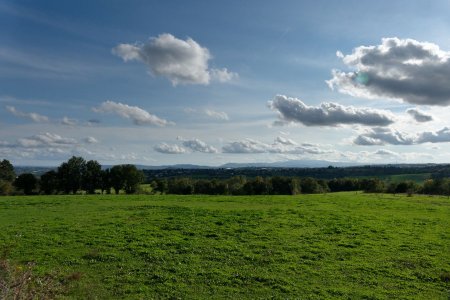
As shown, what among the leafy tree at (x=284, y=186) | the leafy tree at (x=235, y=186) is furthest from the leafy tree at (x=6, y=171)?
the leafy tree at (x=284, y=186)

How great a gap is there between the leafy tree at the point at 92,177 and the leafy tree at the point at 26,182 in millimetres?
12332

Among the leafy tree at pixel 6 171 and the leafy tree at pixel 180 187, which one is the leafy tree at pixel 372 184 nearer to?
the leafy tree at pixel 180 187

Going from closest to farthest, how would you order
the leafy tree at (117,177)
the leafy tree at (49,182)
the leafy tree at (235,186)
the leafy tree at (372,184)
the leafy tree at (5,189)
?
the leafy tree at (5,189) < the leafy tree at (49,182) < the leafy tree at (117,177) < the leafy tree at (372,184) < the leafy tree at (235,186)

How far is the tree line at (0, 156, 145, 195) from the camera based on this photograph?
94938 mm

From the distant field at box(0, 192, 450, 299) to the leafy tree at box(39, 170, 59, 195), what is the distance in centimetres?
6584

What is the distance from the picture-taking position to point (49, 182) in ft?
310

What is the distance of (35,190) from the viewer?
97.1 meters

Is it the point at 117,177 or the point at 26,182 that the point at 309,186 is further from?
the point at 26,182

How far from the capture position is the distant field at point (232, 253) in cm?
1602

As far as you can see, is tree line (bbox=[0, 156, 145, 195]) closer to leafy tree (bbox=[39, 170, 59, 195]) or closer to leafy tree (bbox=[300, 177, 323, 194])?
leafy tree (bbox=[39, 170, 59, 195])

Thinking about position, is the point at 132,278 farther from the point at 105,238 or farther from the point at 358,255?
the point at 358,255

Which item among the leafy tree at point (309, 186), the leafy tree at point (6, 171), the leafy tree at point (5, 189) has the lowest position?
the leafy tree at point (309, 186)

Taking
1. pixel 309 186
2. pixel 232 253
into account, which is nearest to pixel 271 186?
pixel 309 186

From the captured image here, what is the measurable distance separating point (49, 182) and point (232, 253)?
8606 cm
